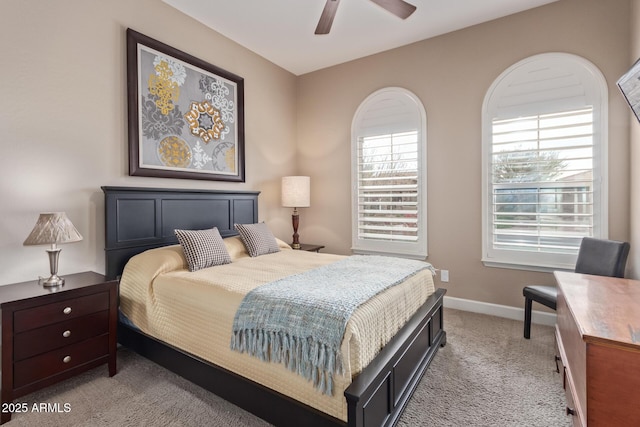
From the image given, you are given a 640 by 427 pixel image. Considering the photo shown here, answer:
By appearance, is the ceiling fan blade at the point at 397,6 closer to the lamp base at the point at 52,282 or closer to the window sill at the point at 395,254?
the window sill at the point at 395,254

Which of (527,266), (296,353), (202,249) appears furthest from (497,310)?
(202,249)

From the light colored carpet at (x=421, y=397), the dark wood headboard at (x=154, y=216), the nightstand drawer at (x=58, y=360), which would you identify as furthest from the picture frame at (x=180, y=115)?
the light colored carpet at (x=421, y=397)

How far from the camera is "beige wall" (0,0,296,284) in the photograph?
2113 mm

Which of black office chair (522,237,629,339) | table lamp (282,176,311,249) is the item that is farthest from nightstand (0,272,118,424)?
black office chair (522,237,629,339)

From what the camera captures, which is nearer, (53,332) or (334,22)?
(53,332)

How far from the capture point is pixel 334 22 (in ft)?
10.7

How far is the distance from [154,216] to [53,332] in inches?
45.8

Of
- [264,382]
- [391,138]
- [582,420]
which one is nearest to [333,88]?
[391,138]

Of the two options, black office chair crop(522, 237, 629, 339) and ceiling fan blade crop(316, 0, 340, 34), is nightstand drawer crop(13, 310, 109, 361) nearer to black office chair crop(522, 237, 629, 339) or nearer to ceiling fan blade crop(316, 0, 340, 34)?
ceiling fan blade crop(316, 0, 340, 34)

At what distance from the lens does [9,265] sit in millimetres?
2115

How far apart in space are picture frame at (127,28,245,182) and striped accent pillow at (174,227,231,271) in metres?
0.76

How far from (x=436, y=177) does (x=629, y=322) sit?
2.45 meters

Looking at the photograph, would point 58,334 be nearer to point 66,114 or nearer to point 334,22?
point 66,114

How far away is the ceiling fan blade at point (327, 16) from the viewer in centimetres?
225
